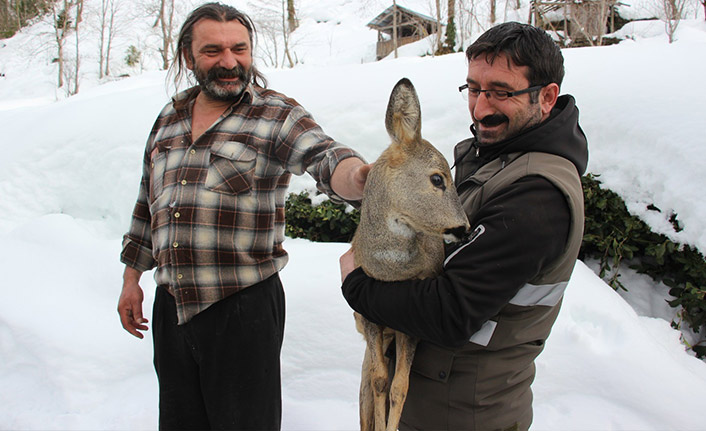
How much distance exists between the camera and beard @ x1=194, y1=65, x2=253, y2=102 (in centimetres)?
219

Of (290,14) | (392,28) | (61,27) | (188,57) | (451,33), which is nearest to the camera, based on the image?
(188,57)

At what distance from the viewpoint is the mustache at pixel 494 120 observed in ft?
4.91

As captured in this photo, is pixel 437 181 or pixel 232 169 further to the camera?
pixel 232 169

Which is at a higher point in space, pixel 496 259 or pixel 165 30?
pixel 165 30

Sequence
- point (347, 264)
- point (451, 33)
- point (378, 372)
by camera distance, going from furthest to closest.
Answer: point (451, 33)
point (347, 264)
point (378, 372)

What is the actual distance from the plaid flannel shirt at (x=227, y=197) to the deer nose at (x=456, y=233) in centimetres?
83

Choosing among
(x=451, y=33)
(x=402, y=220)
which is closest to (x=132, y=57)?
(x=451, y=33)

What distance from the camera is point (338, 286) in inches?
151

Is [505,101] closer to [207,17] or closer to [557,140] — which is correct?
[557,140]

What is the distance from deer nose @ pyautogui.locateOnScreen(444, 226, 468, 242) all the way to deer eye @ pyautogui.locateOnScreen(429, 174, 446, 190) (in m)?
0.15

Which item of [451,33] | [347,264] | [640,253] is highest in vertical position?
[451,33]

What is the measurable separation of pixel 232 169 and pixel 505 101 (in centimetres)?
124

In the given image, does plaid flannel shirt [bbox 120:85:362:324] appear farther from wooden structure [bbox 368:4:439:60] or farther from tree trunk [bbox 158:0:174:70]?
wooden structure [bbox 368:4:439:60]

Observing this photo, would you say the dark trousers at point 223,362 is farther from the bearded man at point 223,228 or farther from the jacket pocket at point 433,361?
the jacket pocket at point 433,361
